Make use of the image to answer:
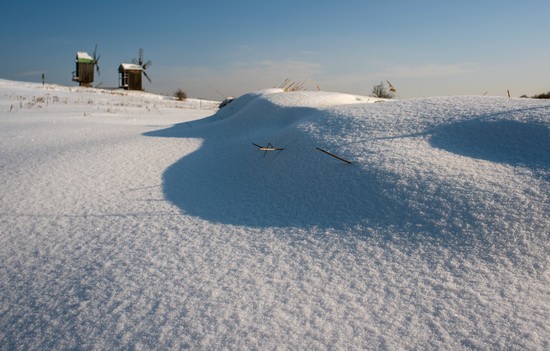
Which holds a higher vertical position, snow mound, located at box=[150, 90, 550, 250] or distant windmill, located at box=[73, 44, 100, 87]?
distant windmill, located at box=[73, 44, 100, 87]

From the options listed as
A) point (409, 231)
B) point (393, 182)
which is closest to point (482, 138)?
point (393, 182)

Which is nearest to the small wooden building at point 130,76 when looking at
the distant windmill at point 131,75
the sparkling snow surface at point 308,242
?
the distant windmill at point 131,75

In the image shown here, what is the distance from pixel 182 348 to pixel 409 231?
868mm

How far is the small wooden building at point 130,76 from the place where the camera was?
78.7 feet

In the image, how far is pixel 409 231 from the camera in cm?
133

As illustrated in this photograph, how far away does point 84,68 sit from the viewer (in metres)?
24.1

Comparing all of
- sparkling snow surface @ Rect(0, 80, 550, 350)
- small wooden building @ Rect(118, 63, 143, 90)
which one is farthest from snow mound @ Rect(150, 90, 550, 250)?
small wooden building @ Rect(118, 63, 143, 90)

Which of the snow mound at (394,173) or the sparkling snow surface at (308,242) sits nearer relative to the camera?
the sparkling snow surface at (308,242)

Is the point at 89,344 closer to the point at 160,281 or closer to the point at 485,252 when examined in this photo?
the point at 160,281

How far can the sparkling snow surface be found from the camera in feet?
3.22

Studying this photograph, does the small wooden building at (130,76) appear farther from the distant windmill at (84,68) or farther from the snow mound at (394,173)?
the snow mound at (394,173)

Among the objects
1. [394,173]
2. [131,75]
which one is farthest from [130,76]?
[394,173]

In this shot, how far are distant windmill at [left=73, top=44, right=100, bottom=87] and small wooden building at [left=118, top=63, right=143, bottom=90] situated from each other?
1.81 metres

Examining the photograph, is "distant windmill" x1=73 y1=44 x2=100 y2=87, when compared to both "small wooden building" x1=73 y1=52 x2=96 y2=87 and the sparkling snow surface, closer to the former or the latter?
"small wooden building" x1=73 y1=52 x2=96 y2=87
